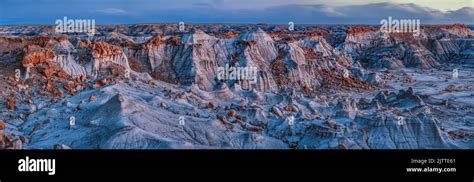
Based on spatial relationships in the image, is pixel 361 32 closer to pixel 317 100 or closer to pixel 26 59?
pixel 317 100

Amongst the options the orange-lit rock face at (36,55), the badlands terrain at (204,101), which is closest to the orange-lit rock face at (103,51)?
the badlands terrain at (204,101)

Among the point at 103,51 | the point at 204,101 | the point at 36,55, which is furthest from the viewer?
the point at 103,51

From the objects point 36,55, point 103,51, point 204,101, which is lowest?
point 204,101

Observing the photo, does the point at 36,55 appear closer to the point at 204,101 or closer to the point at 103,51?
the point at 103,51

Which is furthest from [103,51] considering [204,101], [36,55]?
[204,101]

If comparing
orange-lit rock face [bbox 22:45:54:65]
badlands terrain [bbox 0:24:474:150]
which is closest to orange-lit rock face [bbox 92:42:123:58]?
badlands terrain [bbox 0:24:474:150]
